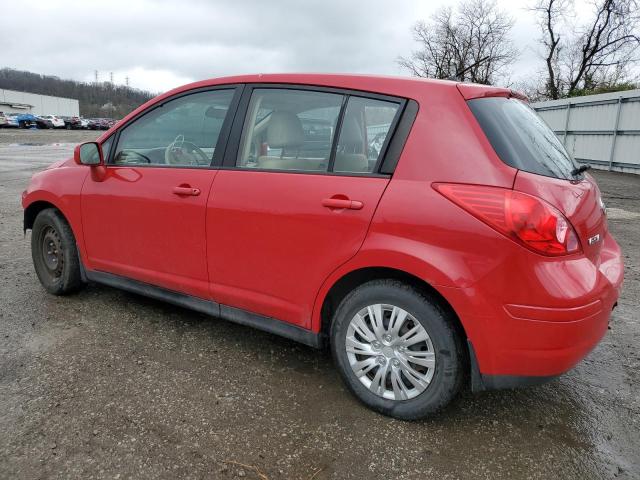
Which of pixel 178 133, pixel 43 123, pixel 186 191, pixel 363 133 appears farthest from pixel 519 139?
pixel 43 123

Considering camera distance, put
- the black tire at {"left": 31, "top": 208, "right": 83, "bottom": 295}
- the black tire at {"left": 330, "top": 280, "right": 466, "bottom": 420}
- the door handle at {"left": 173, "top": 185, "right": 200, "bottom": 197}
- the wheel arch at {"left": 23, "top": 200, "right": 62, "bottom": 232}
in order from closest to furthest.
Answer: the black tire at {"left": 330, "top": 280, "right": 466, "bottom": 420}, the door handle at {"left": 173, "top": 185, "right": 200, "bottom": 197}, the black tire at {"left": 31, "top": 208, "right": 83, "bottom": 295}, the wheel arch at {"left": 23, "top": 200, "right": 62, "bottom": 232}

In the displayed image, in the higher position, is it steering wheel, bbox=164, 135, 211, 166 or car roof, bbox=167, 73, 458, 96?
car roof, bbox=167, 73, 458, 96

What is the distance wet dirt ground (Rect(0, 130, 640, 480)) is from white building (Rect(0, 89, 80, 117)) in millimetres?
89721

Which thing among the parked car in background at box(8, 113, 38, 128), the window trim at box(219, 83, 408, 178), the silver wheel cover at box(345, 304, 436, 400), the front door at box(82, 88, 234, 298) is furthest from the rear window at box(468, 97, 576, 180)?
the parked car in background at box(8, 113, 38, 128)

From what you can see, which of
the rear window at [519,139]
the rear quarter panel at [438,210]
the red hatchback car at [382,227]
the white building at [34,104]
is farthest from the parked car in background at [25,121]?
the rear window at [519,139]

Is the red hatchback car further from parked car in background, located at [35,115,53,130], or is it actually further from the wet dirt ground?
parked car in background, located at [35,115,53,130]

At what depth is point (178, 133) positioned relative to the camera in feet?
10.8

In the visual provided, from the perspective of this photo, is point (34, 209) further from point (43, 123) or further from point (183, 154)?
point (43, 123)

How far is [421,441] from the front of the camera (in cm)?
234

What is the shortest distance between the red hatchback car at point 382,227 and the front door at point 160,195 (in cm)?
1

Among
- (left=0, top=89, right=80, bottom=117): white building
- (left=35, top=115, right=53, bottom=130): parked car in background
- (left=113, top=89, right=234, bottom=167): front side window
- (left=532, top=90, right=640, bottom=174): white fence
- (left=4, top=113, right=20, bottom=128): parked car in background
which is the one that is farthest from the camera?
(left=0, top=89, right=80, bottom=117): white building

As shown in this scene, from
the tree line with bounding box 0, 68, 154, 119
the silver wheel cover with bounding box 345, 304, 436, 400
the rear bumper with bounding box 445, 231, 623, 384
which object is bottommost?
the silver wheel cover with bounding box 345, 304, 436, 400

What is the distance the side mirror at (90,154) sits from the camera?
11.5 feet

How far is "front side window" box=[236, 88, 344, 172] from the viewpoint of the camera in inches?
105
